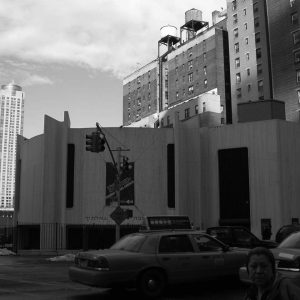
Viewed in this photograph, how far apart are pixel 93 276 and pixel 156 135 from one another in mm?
28730

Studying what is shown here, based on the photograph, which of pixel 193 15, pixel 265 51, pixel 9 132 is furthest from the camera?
pixel 9 132

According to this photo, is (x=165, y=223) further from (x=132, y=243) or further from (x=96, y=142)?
(x=132, y=243)

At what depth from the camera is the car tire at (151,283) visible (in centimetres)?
1014

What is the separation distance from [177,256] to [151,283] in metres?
0.88

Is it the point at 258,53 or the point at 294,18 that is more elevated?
the point at 294,18

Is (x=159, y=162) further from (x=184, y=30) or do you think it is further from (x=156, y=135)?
(x=184, y=30)

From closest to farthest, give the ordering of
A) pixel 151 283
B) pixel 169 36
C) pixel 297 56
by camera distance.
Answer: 1. pixel 151 283
2. pixel 297 56
3. pixel 169 36

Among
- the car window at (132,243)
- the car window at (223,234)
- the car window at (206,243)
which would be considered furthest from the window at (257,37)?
the car window at (132,243)

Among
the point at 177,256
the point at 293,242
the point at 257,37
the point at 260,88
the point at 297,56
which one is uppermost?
the point at 257,37

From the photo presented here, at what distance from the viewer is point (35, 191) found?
39156 millimetres

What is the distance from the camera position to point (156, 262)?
34.1 ft

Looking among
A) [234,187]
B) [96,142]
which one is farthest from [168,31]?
[96,142]

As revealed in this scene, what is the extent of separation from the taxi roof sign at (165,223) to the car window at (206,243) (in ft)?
47.6

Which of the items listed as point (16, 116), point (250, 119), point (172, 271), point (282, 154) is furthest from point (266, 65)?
point (16, 116)
